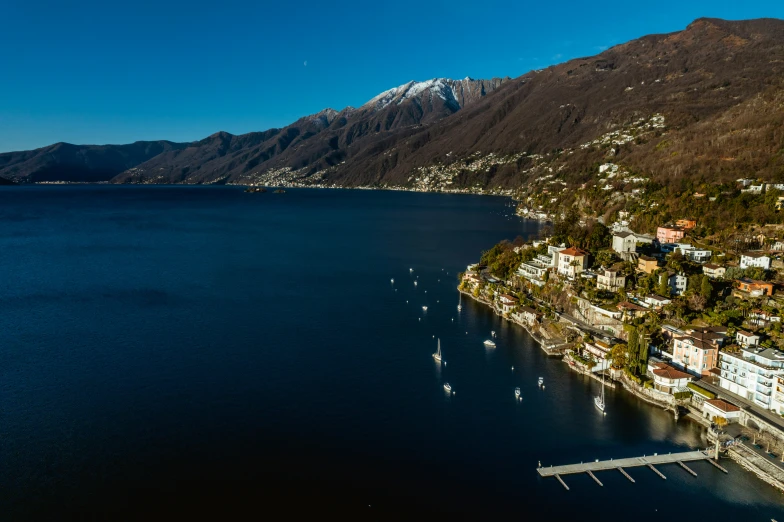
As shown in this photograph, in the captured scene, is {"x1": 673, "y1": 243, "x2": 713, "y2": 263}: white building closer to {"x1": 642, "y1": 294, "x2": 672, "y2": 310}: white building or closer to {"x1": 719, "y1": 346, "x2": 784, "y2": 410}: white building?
{"x1": 642, "y1": 294, "x2": 672, "y2": 310}: white building

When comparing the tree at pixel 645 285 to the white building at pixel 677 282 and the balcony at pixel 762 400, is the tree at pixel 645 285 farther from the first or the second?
the balcony at pixel 762 400

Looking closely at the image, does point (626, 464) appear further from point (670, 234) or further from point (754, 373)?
point (670, 234)

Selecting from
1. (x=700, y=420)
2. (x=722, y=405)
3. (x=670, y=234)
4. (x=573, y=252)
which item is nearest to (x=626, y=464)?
(x=700, y=420)

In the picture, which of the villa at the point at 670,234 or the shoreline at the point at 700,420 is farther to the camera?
the villa at the point at 670,234

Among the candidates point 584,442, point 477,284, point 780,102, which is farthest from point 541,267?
point 780,102

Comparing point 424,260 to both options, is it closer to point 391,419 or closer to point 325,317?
point 325,317

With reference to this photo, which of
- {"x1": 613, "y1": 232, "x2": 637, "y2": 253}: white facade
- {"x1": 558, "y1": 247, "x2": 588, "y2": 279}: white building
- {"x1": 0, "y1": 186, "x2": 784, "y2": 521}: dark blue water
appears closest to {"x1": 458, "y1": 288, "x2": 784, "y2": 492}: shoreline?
{"x1": 0, "y1": 186, "x2": 784, "y2": 521}: dark blue water

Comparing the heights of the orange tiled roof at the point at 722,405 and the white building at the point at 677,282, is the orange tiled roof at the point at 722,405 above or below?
below

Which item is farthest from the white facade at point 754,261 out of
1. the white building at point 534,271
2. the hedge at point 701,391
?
the hedge at point 701,391
